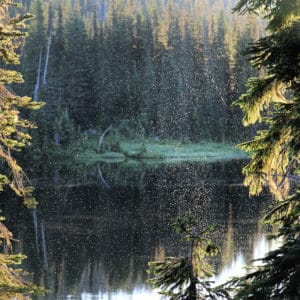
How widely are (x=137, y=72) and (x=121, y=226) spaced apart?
44.2 m

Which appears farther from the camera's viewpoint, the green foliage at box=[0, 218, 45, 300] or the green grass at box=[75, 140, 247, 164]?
the green grass at box=[75, 140, 247, 164]

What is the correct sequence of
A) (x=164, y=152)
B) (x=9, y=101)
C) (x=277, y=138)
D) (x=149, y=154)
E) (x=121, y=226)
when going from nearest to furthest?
(x=277, y=138), (x=9, y=101), (x=121, y=226), (x=149, y=154), (x=164, y=152)

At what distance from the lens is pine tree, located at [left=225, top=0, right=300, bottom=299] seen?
3957 mm

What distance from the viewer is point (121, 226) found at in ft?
82.0

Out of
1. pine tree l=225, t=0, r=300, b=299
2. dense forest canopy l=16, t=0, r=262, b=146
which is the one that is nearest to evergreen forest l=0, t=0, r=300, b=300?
pine tree l=225, t=0, r=300, b=299

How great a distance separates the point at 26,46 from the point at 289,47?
6378 cm

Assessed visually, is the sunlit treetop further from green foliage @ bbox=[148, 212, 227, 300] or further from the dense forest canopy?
the dense forest canopy

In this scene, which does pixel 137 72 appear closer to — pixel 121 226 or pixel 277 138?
pixel 121 226

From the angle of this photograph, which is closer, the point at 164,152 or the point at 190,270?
the point at 190,270

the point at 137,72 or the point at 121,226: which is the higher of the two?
the point at 137,72

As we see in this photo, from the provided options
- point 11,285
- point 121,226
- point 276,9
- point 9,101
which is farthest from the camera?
point 121,226

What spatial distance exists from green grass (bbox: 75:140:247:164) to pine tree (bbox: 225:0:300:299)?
47.3 meters

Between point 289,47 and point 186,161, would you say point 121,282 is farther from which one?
point 186,161

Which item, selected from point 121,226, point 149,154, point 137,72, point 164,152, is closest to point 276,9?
point 121,226
